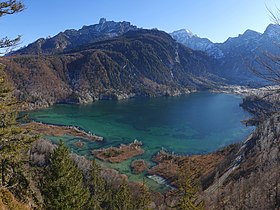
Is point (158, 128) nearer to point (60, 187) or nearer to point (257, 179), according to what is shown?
point (257, 179)

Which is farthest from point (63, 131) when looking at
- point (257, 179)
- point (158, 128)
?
point (257, 179)

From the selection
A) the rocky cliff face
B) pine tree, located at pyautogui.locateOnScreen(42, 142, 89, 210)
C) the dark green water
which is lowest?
the dark green water

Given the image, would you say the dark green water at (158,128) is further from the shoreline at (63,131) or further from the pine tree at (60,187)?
the pine tree at (60,187)

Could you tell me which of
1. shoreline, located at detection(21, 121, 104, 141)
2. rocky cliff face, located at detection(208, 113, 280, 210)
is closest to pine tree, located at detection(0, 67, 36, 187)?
rocky cliff face, located at detection(208, 113, 280, 210)

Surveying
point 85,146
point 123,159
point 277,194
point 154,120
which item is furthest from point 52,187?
point 154,120

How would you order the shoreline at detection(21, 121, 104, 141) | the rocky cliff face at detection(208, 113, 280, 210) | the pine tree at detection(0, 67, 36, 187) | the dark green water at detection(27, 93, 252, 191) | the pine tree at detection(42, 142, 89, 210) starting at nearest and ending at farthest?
the pine tree at detection(0, 67, 36, 187)
the rocky cliff face at detection(208, 113, 280, 210)
the pine tree at detection(42, 142, 89, 210)
the dark green water at detection(27, 93, 252, 191)
the shoreline at detection(21, 121, 104, 141)

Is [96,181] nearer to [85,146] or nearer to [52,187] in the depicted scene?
[52,187]

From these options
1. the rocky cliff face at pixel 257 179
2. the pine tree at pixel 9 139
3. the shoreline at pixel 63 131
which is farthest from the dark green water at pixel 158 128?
the pine tree at pixel 9 139

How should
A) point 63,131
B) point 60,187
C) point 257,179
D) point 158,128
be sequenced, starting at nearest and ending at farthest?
point 60,187 < point 257,179 < point 63,131 < point 158,128

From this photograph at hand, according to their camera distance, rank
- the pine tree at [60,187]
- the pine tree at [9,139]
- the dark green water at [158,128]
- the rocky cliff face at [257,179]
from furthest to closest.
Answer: the dark green water at [158,128], the pine tree at [60,187], the rocky cliff face at [257,179], the pine tree at [9,139]

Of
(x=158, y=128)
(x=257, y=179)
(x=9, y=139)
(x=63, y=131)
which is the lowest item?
(x=158, y=128)

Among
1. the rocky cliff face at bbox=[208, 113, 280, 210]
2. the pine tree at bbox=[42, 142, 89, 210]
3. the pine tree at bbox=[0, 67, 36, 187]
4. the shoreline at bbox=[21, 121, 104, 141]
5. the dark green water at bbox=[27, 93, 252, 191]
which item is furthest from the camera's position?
the shoreline at bbox=[21, 121, 104, 141]

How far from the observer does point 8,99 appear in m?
16.9

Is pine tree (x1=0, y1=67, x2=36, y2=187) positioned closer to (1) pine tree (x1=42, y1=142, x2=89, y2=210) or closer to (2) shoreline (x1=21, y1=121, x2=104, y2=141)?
(1) pine tree (x1=42, y1=142, x2=89, y2=210)
